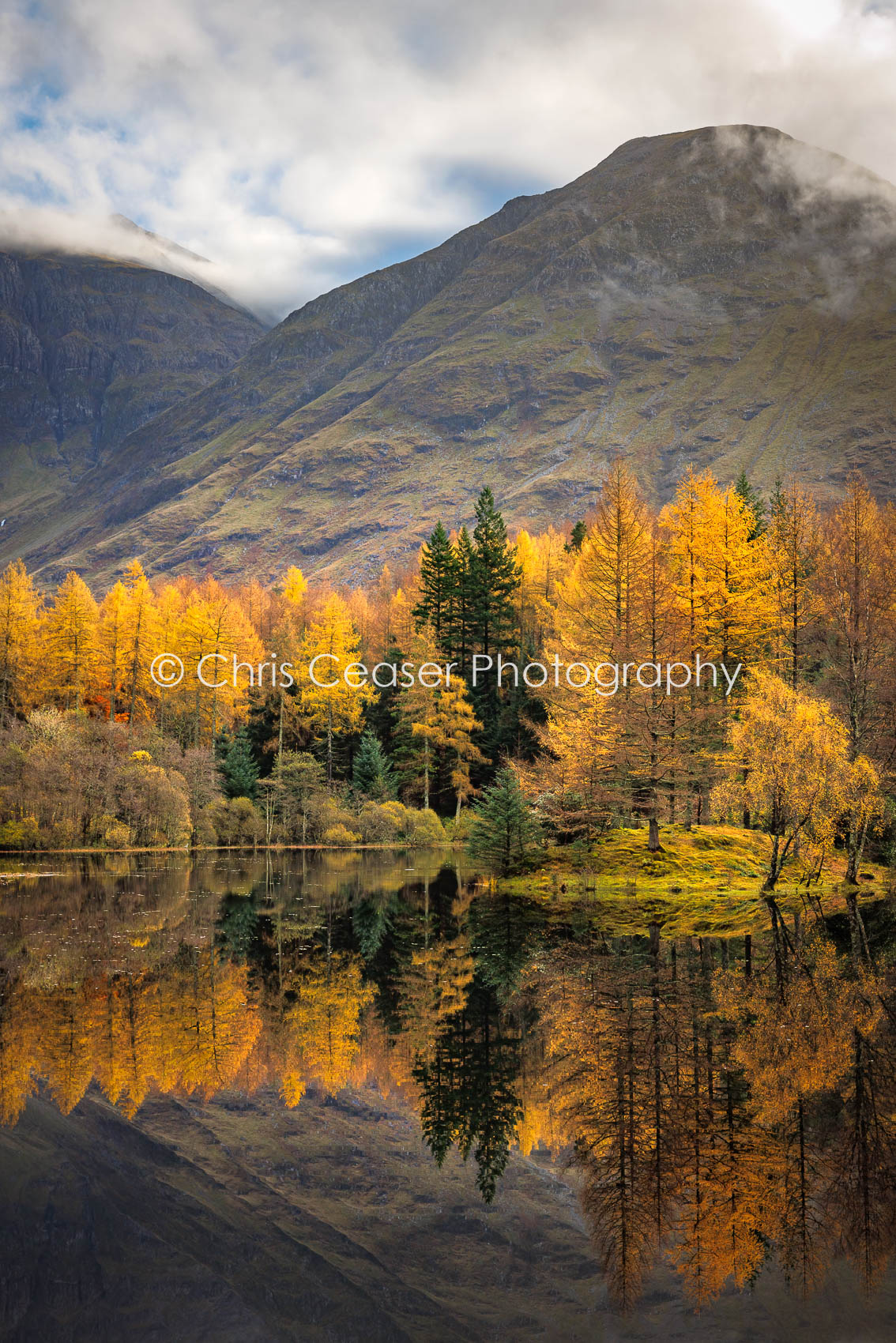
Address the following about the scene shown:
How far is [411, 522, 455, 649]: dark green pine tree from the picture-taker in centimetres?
6538

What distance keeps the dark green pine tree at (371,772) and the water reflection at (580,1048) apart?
3394 centimetres

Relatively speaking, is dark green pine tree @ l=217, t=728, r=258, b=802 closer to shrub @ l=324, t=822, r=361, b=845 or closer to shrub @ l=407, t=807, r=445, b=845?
shrub @ l=324, t=822, r=361, b=845

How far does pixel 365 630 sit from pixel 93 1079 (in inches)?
3272

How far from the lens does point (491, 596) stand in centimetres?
6381

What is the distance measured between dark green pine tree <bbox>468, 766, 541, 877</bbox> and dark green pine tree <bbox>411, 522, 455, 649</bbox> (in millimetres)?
31078

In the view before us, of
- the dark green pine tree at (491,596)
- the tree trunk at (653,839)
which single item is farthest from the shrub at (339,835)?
the tree trunk at (653,839)

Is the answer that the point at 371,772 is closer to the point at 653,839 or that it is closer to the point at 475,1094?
the point at 653,839

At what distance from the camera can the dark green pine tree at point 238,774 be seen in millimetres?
59312

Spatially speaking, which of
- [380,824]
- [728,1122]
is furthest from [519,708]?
[728,1122]

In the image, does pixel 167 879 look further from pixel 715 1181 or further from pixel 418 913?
pixel 715 1181

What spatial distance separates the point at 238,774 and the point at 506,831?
98.2ft

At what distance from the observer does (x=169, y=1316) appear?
6809 mm

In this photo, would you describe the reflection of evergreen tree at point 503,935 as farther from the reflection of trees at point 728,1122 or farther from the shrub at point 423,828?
the shrub at point 423,828

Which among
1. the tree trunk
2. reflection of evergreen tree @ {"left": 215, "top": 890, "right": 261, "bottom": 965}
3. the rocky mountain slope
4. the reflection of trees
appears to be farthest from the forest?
the rocky mountain slope
